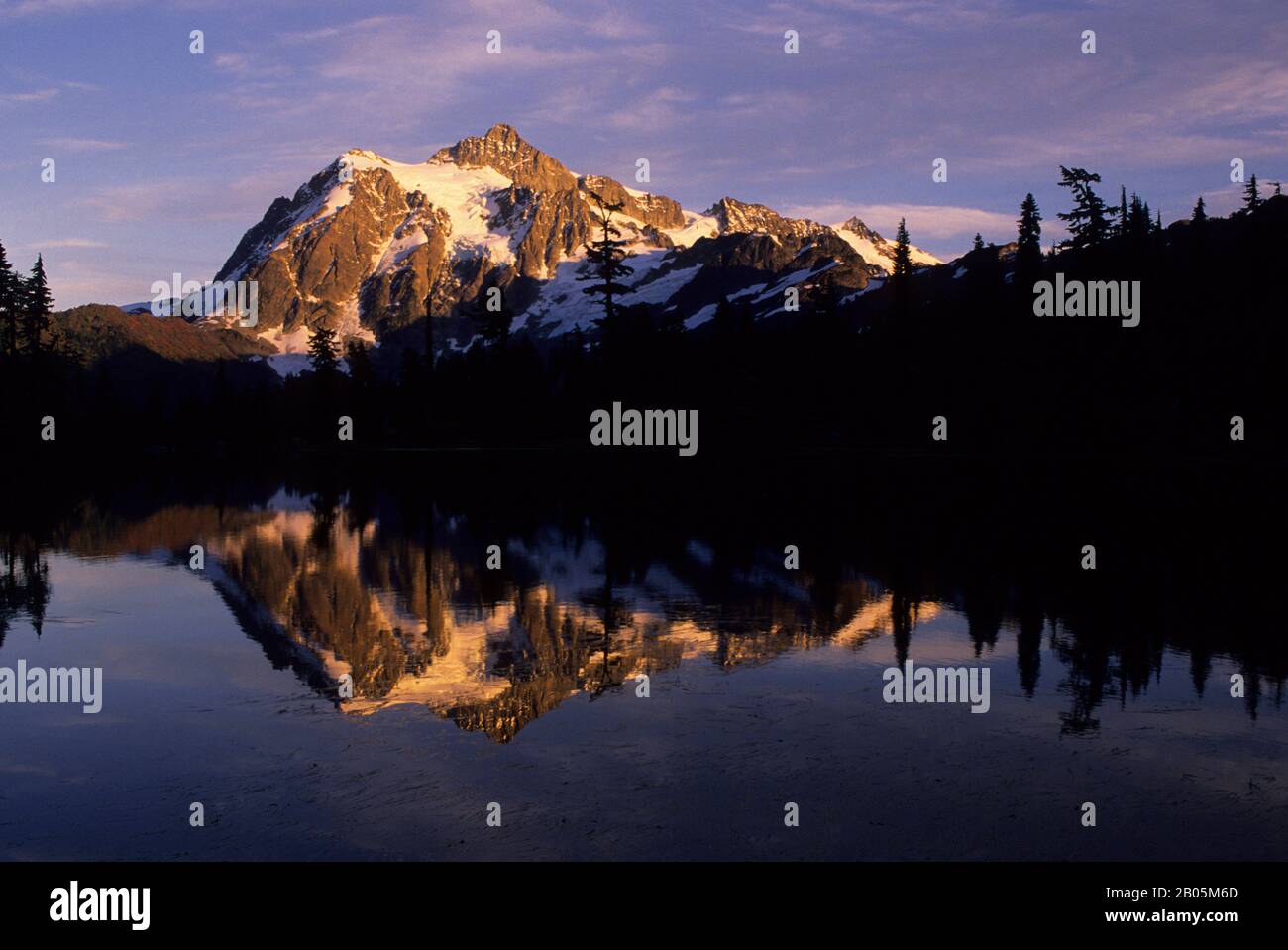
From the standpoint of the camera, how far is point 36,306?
13662cm

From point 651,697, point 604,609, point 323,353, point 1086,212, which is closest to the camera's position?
point 651,697

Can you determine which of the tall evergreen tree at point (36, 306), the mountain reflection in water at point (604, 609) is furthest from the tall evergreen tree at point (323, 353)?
the mountain reflection in water at point (604, 609)

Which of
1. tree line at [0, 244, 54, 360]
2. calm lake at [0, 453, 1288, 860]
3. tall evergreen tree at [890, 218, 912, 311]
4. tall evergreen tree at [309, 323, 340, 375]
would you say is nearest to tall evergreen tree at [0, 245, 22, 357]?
tree line at [0, 244, 54, 360]

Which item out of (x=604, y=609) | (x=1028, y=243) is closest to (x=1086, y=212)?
(x=1028, y=243)

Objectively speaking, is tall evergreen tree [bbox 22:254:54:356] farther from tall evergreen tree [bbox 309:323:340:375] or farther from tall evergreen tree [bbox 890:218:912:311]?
tall evergreen tree [bbox 890:218:912:311]

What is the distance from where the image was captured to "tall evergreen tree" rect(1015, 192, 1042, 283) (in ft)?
339

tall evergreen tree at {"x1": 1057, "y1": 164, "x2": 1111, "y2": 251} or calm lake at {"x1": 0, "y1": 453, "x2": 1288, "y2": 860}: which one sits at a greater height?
tall evergreen tree at {"x1": 1057, "y1": 164, "x2": 1111, "y2": 251}

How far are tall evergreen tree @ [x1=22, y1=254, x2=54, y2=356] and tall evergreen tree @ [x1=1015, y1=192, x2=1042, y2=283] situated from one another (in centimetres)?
10629

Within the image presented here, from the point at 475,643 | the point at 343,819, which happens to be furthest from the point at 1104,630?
the point at 343,819

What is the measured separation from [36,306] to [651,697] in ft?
469

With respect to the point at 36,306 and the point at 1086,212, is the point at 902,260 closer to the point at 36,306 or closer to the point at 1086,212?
the point at 1086,212

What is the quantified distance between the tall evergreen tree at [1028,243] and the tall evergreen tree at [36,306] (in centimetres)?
10629

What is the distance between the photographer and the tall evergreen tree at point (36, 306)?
13438cm

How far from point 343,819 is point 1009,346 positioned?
9476 centimetres
